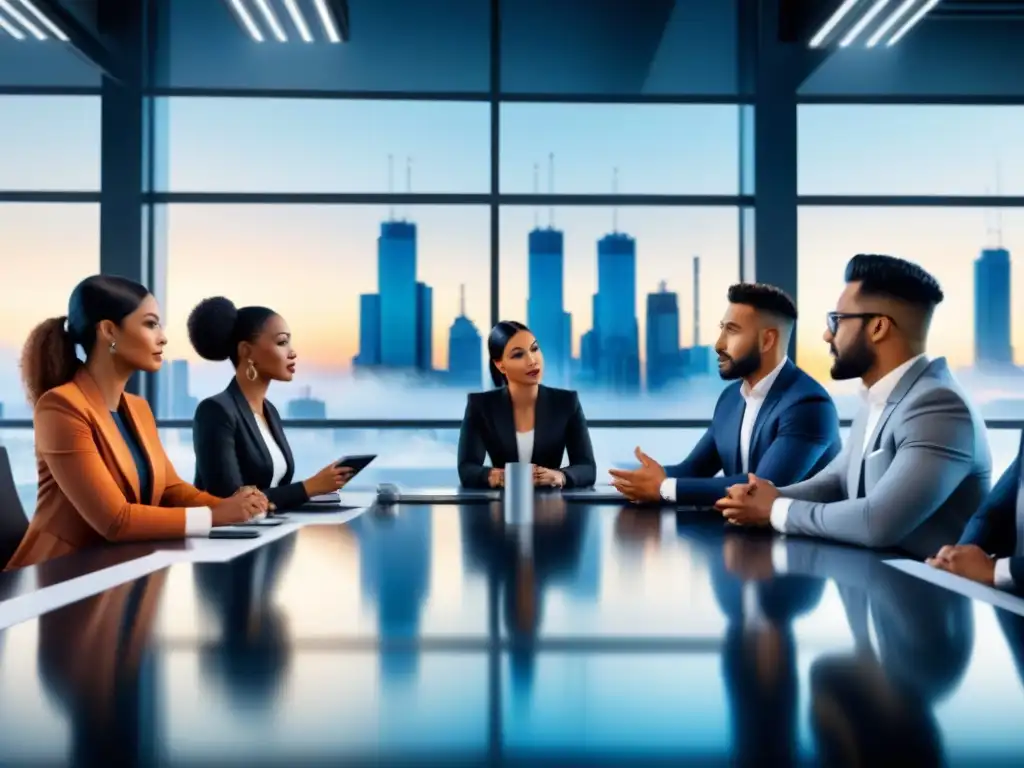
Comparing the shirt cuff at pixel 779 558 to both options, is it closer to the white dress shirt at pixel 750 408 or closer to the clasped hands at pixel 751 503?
the clasped hands at pixel 751 503

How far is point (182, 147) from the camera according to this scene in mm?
5422

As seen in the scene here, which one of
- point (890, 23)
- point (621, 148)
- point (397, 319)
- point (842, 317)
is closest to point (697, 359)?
point (621, 148)

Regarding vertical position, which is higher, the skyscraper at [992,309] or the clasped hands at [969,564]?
the skyscraper at [992,309]

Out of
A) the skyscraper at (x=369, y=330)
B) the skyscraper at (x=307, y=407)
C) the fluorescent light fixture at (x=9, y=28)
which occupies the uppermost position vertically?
the fluorescent light fixture at (x=9, y=28)

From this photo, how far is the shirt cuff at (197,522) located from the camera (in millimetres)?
1983

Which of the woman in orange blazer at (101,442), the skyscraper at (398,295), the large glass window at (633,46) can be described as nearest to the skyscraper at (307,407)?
the skyscraper at (398,295)

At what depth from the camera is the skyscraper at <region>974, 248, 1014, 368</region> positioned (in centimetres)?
559

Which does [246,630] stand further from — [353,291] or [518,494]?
[353,291]

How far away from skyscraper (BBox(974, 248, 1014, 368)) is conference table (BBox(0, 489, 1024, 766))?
15.1 ft

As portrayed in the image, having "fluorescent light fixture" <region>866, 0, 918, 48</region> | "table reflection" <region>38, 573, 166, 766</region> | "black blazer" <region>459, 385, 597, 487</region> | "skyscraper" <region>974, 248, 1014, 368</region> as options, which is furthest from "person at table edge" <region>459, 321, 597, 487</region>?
"skyscraper" <region>974, 248, 1014, 368</region>

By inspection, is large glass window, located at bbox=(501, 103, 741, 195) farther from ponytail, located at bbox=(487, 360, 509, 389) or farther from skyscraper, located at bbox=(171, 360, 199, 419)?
skyscraper, located at bbox=(171, 360, 199, 419)

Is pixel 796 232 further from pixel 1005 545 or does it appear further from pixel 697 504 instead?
pixel 1005 545

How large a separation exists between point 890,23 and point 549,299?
241 centimetres

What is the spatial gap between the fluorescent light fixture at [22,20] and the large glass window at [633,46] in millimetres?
2611
